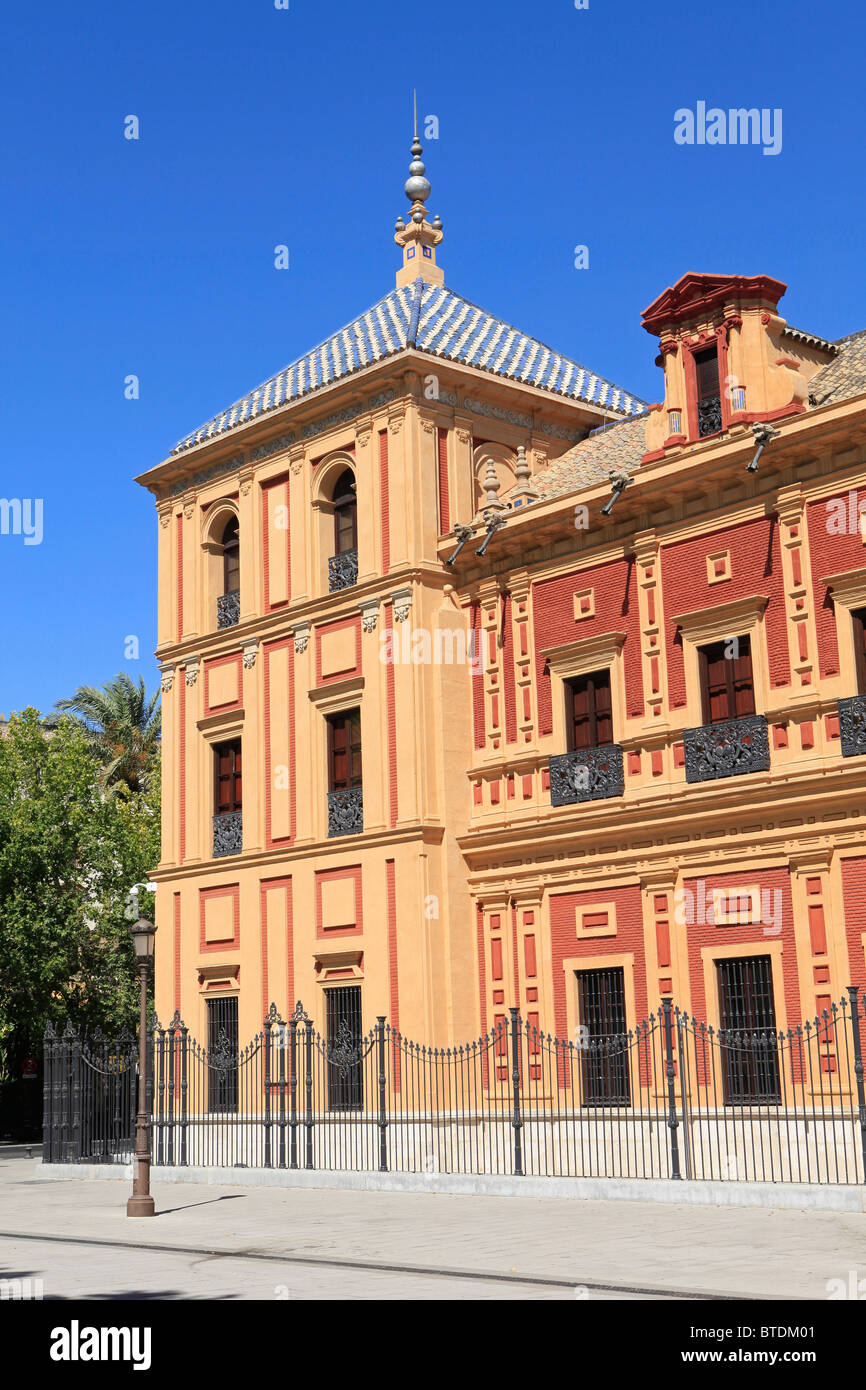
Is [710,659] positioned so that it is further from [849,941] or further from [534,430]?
[534,430]

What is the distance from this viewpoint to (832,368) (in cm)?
2273

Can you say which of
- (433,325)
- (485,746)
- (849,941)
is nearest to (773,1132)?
(849,941)

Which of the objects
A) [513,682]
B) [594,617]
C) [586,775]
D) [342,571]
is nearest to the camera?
[586,775]

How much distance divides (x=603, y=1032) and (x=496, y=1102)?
1911 millimetres

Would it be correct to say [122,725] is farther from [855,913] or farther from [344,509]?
[855,913]

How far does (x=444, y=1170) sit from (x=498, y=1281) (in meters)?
10.5

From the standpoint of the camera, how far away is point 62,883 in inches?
1426

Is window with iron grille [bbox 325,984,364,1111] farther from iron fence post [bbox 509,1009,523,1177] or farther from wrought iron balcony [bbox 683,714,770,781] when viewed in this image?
wrought iron balcony [bbox 683,714,770,781]

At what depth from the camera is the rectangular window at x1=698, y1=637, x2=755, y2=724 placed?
20.9 m

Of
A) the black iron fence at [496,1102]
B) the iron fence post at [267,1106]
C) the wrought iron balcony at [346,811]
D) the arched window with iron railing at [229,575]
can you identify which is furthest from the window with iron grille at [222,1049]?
the arched window with iron railing at [229,575]

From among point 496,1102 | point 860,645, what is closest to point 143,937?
point 496,1102

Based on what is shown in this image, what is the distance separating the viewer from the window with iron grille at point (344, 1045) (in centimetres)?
2383

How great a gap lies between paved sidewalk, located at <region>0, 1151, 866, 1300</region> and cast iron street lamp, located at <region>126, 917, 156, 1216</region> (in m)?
0.32
